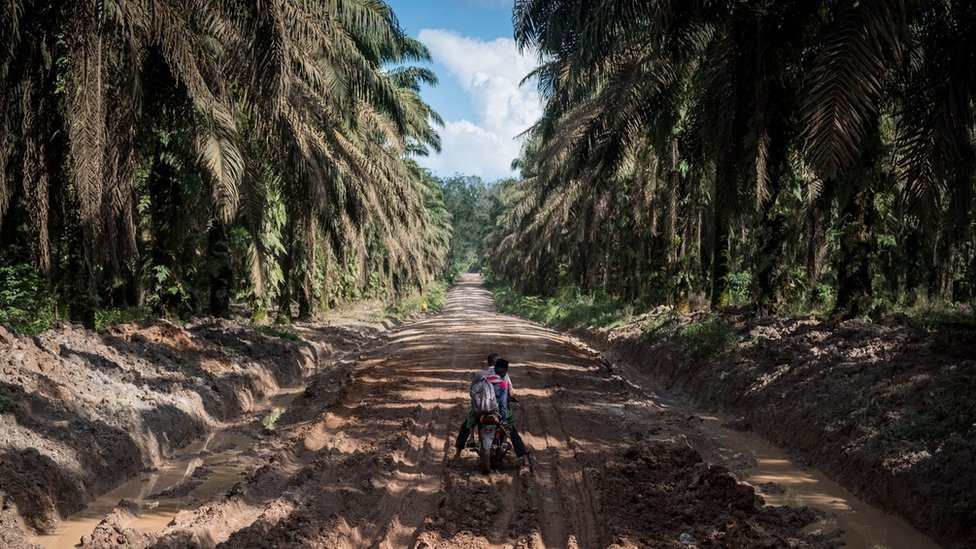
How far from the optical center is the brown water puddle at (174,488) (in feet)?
22.0

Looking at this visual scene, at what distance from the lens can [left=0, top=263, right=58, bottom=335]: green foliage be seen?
512 inches

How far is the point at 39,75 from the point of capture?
10.5m

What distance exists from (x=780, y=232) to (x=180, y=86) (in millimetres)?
11894

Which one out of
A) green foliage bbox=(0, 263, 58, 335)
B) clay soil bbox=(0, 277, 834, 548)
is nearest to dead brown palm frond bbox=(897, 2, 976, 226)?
clay soil bbox=(0, 277, 834, 548)

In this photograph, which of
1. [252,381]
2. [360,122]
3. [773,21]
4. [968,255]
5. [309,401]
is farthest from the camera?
[968,255]

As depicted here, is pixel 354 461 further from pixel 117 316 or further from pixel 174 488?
pixel 117 316

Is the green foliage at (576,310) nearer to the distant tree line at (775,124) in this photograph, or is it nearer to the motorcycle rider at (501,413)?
the distant tree line at (775,124)

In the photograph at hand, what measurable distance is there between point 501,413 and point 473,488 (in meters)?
1.27

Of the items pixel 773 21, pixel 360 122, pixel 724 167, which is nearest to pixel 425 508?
pixel 724 167

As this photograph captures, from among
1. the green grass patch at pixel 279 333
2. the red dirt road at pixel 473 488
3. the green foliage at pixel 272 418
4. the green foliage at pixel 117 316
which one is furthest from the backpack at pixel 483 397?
the green grass patch at pixel 279 333

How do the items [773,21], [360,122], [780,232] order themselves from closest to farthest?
[773,21], [780,232], [360,122]

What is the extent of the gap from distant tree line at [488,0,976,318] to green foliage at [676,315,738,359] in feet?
4.00

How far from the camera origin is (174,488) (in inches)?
316

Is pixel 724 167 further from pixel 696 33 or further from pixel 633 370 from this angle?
pixel 633 370
